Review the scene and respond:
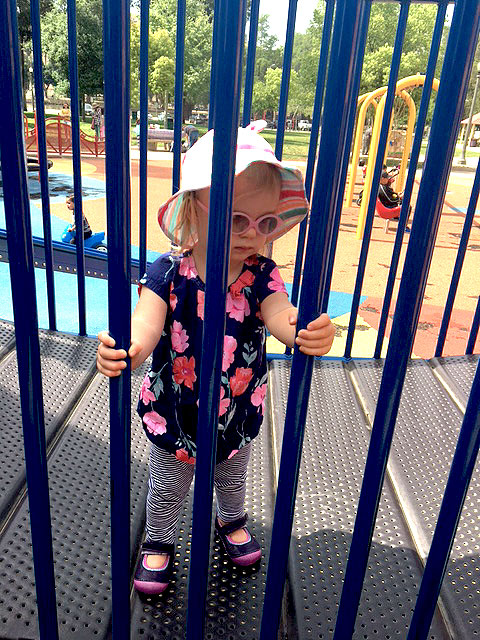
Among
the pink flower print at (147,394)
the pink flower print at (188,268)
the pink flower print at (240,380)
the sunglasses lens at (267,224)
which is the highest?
the sunglasses lens at (267,224)

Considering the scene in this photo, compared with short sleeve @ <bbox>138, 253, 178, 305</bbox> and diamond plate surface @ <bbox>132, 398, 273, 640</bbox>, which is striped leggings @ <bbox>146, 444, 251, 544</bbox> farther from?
short sleeve @ <bbox>138, 253, 178, 305</bbox>

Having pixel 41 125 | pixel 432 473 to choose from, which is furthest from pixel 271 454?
pixel 41 125

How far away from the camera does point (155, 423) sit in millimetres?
1379

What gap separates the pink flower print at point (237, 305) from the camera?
1.32 metres

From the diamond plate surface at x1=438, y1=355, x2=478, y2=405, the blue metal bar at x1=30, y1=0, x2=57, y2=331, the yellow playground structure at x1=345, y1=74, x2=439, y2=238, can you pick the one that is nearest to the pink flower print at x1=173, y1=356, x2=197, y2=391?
the blue metal bar at x1=30, y1=0, x2=57, y2=331

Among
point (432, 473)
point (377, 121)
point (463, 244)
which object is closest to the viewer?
point (432, 473)

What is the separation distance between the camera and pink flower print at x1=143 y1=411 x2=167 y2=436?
137 centimetres

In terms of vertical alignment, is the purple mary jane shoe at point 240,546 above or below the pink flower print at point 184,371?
below

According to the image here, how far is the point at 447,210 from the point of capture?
13367 mm

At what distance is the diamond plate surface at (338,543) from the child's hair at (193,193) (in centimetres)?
94

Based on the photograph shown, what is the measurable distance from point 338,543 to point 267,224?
995 mm

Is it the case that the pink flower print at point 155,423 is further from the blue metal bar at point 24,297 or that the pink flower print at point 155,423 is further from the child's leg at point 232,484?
the blue metal bar at point 24,297

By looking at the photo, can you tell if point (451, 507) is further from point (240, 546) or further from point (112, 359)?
point (240, 546)

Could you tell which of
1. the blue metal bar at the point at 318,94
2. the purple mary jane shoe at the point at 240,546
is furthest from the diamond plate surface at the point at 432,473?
the blue metal bar at the point at 318,94
